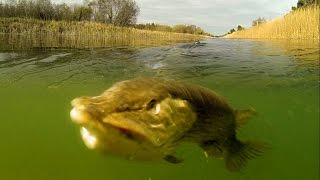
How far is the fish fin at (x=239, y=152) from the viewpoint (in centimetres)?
553

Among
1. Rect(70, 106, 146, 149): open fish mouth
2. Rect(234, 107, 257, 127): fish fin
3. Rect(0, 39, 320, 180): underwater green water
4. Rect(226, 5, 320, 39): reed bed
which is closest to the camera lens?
Rect(70, 106, 146, 149): open fish mouth

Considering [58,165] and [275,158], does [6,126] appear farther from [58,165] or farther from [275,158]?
[275,158]

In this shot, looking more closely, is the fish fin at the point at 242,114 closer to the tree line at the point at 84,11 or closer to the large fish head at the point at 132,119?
the large fish head at the point at 132,119

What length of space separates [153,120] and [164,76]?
7.90 meters

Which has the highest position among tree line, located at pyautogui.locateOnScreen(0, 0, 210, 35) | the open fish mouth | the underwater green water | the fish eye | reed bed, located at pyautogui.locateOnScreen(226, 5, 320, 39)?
tree line, located at pyautogui.locateOnScreen(0, 0, 210, 35)

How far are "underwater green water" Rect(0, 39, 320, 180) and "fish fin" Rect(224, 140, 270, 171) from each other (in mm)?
4264

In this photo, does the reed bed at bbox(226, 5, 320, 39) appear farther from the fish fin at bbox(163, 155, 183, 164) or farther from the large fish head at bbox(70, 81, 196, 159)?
the fish fin at bbox(163, 155, 183, 164)

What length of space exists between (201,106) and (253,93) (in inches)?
350

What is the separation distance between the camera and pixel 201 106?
470 centimetres

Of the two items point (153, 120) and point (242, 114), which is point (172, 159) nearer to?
point (153, 120)

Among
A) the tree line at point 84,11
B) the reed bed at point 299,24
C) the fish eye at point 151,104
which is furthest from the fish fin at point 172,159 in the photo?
the tree line at point 84,11

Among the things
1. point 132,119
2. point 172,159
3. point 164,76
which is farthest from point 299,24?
point 132,119

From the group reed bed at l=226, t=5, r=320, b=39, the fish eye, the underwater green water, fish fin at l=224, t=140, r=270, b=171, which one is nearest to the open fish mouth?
the fish eye

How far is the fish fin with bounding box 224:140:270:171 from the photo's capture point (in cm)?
553
